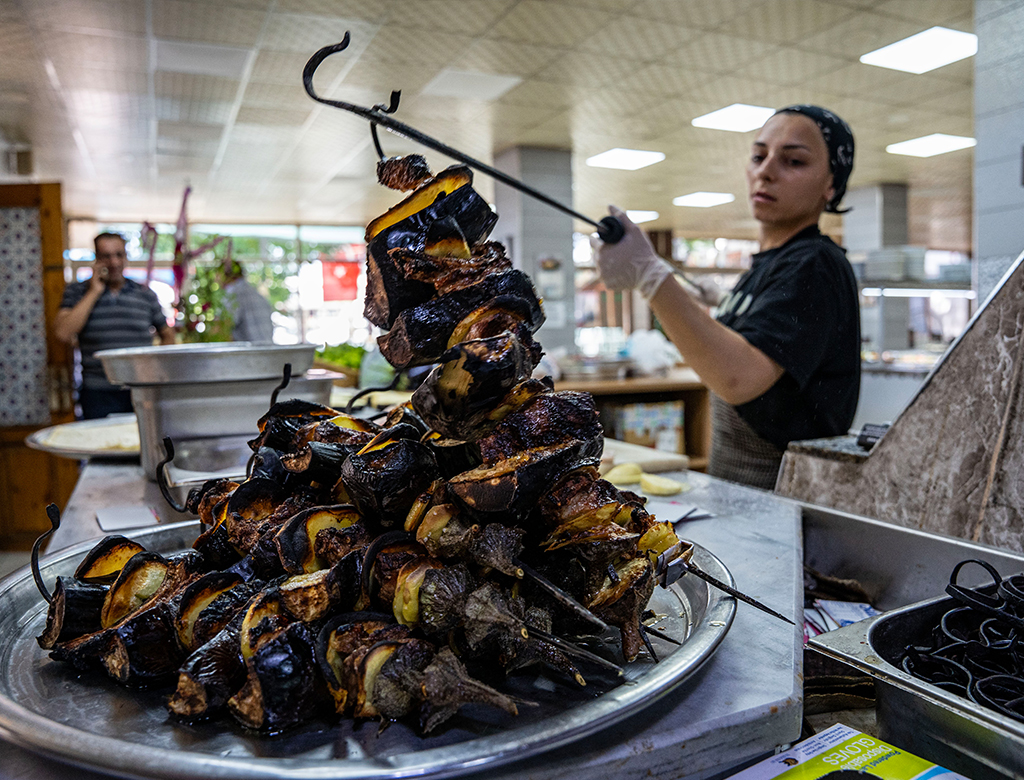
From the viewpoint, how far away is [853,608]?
1422 millimetres

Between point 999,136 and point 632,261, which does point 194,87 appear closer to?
point 632,261

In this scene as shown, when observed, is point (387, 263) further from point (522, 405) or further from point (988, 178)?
point (988, 178)

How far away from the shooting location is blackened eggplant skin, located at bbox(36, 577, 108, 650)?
2.78ft

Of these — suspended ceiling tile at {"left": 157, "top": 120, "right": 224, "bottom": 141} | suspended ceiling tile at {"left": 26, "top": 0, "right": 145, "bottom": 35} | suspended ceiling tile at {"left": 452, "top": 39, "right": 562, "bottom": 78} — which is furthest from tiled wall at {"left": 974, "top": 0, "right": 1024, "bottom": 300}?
suspended ceiling tile at {"left": 157, "top": 120, "right": 224, "bottom": 141}

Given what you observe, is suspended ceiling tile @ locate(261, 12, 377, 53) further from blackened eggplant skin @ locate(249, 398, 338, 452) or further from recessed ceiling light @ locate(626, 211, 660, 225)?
recessed ceiling light @ locate(626, 211, 660, 225)

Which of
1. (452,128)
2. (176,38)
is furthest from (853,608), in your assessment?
(452,128)

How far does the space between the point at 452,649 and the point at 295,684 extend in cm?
17

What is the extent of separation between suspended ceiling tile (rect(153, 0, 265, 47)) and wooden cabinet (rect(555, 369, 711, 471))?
413 cm

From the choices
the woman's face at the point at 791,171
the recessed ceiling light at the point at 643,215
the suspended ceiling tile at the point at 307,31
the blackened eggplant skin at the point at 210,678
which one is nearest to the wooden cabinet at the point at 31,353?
the suspended ceiling tile at the point at 307,31

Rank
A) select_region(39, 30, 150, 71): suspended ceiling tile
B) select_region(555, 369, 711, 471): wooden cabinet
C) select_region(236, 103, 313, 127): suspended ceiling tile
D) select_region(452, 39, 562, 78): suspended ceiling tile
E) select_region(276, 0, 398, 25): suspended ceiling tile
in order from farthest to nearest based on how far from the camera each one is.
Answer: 1. select_region(236, 103, 313, 127): suspended ceiling tile
2. select_region(452, 39, 562, 78): suspended ceiling tile
3. select_region(555, 369, 711, 471): wooden cabinet
4. select_region(39, 30, 150, 71): suspended ceiling tile
5. select_region(276, 0, 398, 25): suspended ceiling tile

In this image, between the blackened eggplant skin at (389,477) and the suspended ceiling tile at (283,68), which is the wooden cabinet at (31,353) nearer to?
the suspended ceiling tile at (283,68)

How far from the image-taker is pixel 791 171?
2.46 metres

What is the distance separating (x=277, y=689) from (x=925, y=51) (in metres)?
8.49

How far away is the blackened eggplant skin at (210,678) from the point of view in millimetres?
703
